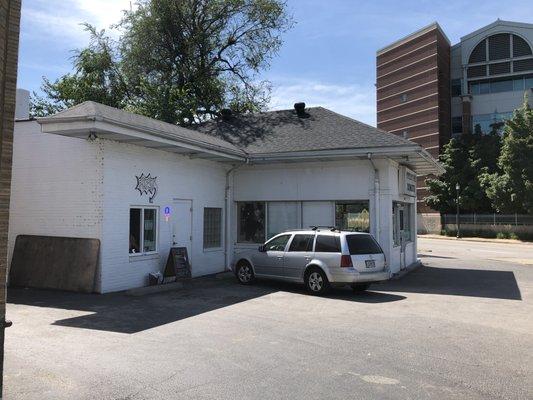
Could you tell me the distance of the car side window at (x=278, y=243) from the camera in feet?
45.4

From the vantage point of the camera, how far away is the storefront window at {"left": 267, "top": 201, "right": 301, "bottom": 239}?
1789 cm

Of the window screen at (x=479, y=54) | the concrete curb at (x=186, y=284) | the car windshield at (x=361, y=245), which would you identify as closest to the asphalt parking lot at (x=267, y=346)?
the concrete curb at (x=186, y=284)

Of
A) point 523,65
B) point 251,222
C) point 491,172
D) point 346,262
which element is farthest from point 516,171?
point 346,262

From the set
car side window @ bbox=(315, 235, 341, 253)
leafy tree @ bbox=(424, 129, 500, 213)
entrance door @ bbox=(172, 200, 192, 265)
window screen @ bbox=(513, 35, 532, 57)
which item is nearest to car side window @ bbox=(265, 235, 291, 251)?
car side window @ bbox=(315, 235, 341, 253)

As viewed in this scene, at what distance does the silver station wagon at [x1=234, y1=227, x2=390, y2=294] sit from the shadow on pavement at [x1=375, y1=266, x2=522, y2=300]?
5.60 feet

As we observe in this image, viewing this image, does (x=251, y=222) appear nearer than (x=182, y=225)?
No

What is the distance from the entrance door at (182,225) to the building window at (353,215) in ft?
16.2

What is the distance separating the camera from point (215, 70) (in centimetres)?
3712

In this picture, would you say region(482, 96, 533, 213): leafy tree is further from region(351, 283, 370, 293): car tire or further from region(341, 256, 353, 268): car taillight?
region(341, 256, 353, 268): car taillight

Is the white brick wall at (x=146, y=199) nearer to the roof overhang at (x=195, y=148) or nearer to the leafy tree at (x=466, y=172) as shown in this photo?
the roof overhang at (x=195, y=148)

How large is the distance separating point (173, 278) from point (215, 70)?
25152mm

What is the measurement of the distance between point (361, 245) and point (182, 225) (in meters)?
5.80

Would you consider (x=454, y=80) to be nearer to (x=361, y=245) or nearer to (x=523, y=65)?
(x=523, y=65)

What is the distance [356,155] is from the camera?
16000mm
